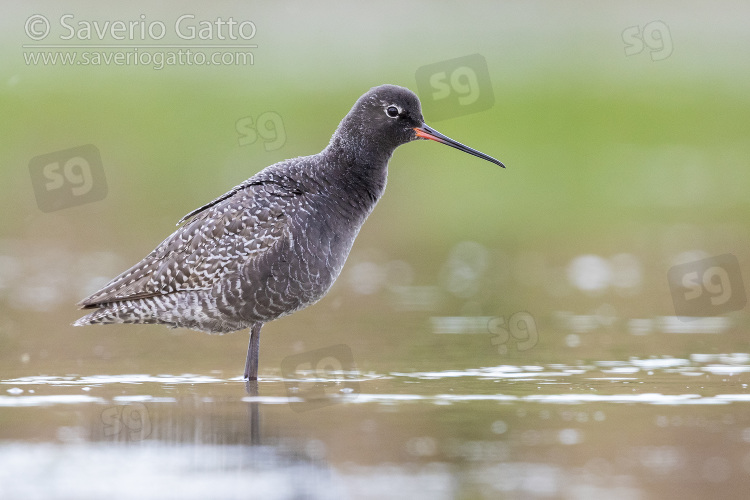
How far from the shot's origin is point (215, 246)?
9.74 m

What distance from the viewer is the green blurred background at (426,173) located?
11.5 meters

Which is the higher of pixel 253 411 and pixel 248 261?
pixel 248 261

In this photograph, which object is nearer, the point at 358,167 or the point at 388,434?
the point at 388,434

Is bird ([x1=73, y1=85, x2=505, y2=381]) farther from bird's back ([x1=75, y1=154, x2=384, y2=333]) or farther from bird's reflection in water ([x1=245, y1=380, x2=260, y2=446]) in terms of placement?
bird's reflection in water ([x1=245, y1=380, x2=260, y2=446])

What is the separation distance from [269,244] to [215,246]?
0.48 m

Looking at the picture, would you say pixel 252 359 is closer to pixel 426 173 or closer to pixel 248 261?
pixel 248 261

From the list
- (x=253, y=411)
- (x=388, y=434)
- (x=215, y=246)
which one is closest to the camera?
(x=388, y=434)

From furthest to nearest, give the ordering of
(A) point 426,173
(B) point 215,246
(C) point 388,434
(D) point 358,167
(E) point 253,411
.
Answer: (A) point 426,173 < (D) point 358,167 < (B) point 215,246 < (E) point 253,411 < (C) point 388,434

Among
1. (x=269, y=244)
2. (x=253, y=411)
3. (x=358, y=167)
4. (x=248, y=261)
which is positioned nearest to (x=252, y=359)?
(x=248, y=261)

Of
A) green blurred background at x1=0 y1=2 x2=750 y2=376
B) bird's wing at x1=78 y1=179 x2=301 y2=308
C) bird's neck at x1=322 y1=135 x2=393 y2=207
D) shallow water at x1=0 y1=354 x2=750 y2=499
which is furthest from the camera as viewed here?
green blurred background at x1=0 y1=2 x2=750 y2=376

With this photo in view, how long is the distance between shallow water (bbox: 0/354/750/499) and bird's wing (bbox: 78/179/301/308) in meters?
0.74

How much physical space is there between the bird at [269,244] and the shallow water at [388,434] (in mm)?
569

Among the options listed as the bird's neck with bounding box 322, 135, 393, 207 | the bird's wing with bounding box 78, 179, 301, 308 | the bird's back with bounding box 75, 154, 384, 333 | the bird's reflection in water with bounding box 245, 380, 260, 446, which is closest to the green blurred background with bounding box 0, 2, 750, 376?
the bird's back with bounding box 75, 154, 384, 333

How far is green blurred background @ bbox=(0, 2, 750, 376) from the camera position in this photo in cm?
1148
